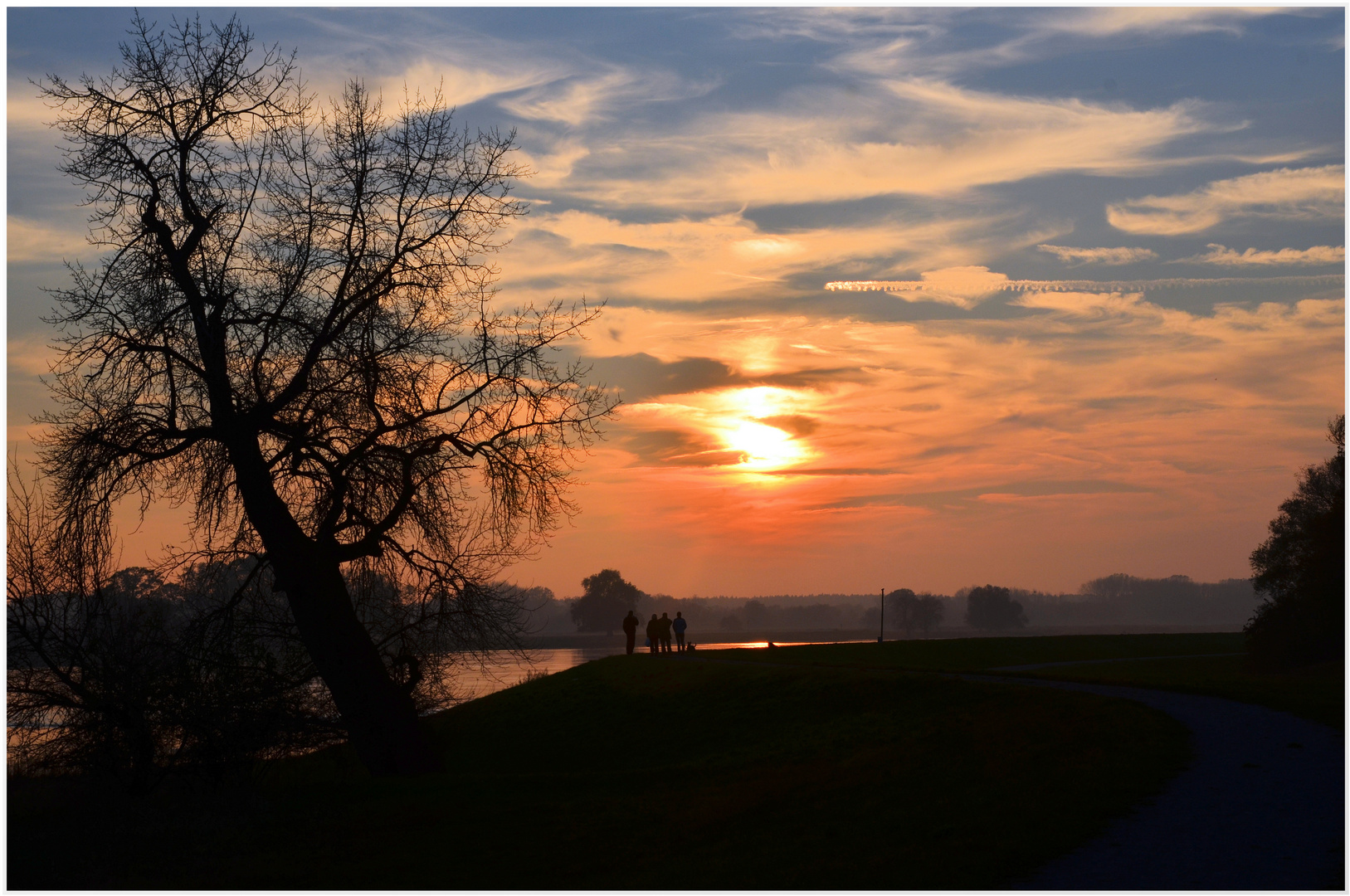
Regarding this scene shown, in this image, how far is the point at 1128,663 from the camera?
119ft

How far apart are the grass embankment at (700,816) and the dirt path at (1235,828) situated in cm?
48

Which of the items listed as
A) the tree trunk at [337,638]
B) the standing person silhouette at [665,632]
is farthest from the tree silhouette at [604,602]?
the tree trunk at [337,638]

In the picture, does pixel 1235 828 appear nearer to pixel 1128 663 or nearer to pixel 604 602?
pixel 1128 663

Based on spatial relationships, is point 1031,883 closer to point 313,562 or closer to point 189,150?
point 313,562

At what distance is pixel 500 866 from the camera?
1223cm

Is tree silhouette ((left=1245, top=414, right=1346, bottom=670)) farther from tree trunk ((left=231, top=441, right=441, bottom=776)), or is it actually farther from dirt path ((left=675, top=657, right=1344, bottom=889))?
tree trunk ((left=231, top=441, right=441, bottom=776))

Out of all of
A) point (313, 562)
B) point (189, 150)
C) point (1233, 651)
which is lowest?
point (1233, 651)

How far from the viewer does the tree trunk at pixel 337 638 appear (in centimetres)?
1742

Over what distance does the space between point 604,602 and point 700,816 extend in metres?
159

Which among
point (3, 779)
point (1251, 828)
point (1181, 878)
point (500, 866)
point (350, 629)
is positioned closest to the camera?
point (1181, 878)

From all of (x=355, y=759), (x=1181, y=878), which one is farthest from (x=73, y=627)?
(x=1181, y=878)

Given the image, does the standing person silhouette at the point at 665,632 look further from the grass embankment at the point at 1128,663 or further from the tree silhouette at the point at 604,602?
the tree silhouette at the point at 604,602

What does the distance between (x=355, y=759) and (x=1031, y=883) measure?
47.6 ft

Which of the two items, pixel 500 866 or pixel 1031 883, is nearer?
pixel 1031 883
